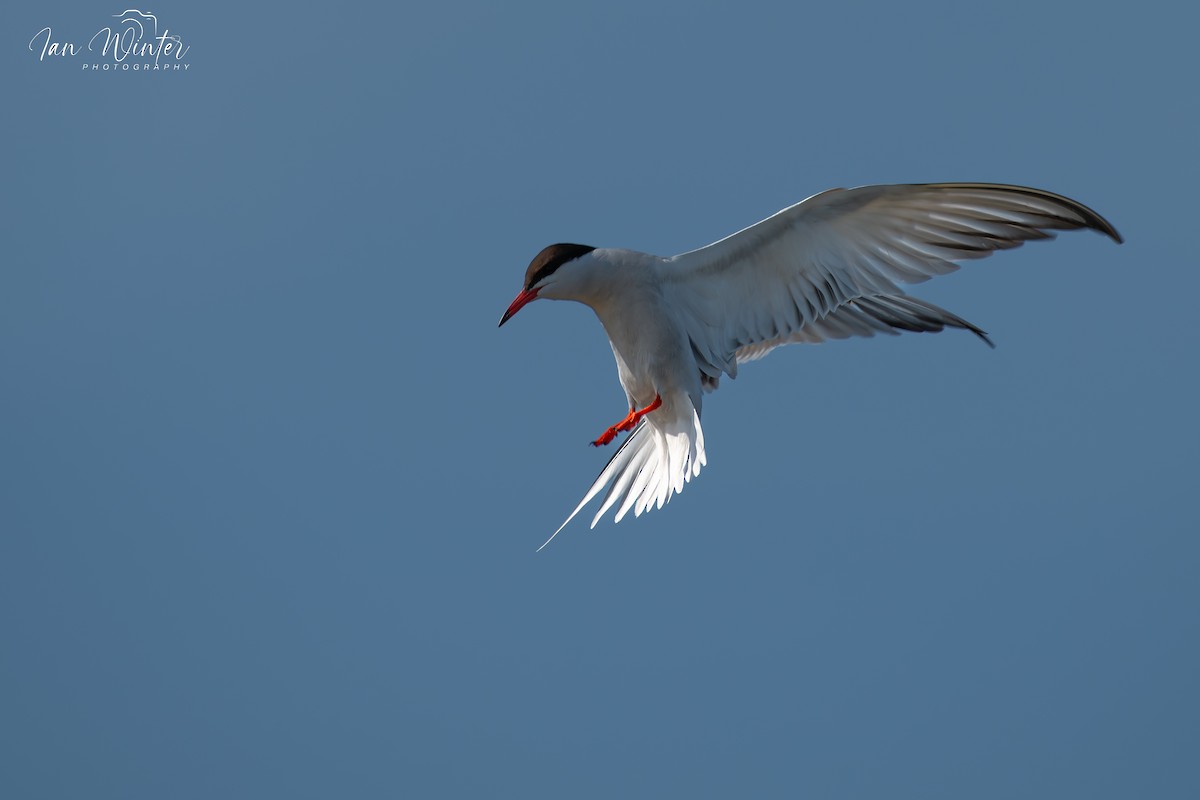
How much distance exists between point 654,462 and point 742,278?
93 cm

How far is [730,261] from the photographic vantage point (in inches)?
228

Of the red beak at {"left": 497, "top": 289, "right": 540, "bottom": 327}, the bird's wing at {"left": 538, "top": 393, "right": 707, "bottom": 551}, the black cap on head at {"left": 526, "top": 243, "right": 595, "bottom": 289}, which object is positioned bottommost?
the bird's wing at {"left": 538, "top": 393, "right": 707, "bottom": 551}

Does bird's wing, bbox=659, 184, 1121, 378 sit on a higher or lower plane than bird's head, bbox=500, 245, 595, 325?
lower

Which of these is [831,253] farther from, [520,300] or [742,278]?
[520,300]

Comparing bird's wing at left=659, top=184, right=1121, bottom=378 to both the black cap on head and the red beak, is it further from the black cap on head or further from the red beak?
the red beak

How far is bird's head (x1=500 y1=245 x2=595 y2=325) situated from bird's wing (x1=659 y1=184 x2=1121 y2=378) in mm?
359

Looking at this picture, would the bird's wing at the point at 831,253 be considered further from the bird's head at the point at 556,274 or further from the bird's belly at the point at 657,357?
the bird's head at the point at 556,274

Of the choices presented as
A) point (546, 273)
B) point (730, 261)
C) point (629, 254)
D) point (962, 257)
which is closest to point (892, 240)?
point (962, 257)

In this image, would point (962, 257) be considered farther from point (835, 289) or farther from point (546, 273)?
point (546, 273)

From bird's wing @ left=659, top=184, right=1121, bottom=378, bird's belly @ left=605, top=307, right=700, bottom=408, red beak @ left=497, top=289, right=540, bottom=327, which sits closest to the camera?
bird's wing @ left=659, top=184, right=1121, bottom=378

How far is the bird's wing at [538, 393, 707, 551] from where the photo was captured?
5773 mm

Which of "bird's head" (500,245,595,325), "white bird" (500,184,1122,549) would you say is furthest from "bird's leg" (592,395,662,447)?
"bird's head" (500,245,595,325)

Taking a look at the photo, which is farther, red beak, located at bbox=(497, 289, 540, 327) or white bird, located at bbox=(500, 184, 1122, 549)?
red beak, located at bbox=(497, 289, 540, 327)

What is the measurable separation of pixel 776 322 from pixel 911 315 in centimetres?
96
